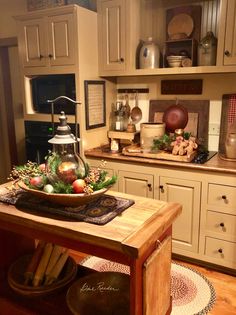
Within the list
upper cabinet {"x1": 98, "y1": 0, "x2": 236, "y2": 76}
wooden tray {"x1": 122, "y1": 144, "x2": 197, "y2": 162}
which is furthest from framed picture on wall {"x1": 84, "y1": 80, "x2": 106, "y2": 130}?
wooden tray {"x1": 122, "y1": 144, "x2": 197, "y2": 162}

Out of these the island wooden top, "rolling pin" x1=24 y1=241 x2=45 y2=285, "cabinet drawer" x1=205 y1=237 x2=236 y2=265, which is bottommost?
"cabinet drawer" x1=205 y1=237 x2=236 y2=265

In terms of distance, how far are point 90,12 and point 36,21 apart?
51cm

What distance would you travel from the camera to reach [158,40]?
2934mm

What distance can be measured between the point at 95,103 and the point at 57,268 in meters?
1.61

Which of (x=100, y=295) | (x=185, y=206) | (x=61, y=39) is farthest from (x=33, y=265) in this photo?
(x=61, y=39)

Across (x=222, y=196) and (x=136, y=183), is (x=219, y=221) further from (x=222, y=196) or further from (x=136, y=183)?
(x=136, y=183)

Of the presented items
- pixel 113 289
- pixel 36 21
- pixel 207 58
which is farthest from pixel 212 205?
pixel 36 21

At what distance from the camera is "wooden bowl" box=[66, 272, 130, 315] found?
160cm

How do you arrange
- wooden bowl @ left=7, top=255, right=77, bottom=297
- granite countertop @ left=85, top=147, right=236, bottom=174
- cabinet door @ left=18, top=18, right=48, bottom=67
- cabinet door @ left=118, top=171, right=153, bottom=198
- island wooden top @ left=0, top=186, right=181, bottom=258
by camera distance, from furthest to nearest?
1. cabinet door @ left=18, top=18, right=48, bottom=67
2. cabinet door @ left=118, top=171, right=153, bottom=198
3. granite countertop @ left=85, top=147, right=236, bottom=174
4. wooden bowl @ left=7, top=255, right=77, bottom=297
5. island wooden top @ left=0, top=186, right=181, bottom=258

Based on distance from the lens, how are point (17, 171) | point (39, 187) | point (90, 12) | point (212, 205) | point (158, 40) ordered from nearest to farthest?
point (39, 187)
point (17, 171)
point (212, 205)
point (90, 12)
point (158, 40)

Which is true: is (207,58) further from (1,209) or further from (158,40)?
(1,209)

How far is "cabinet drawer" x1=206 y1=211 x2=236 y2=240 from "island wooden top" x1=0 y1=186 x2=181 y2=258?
931 millimetres

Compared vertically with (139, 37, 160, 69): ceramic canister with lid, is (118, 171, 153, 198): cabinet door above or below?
below

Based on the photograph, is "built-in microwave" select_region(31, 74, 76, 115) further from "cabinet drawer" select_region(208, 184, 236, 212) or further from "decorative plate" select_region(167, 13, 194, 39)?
"cabinet drawer" select_region(208, 184, 236, 212)
